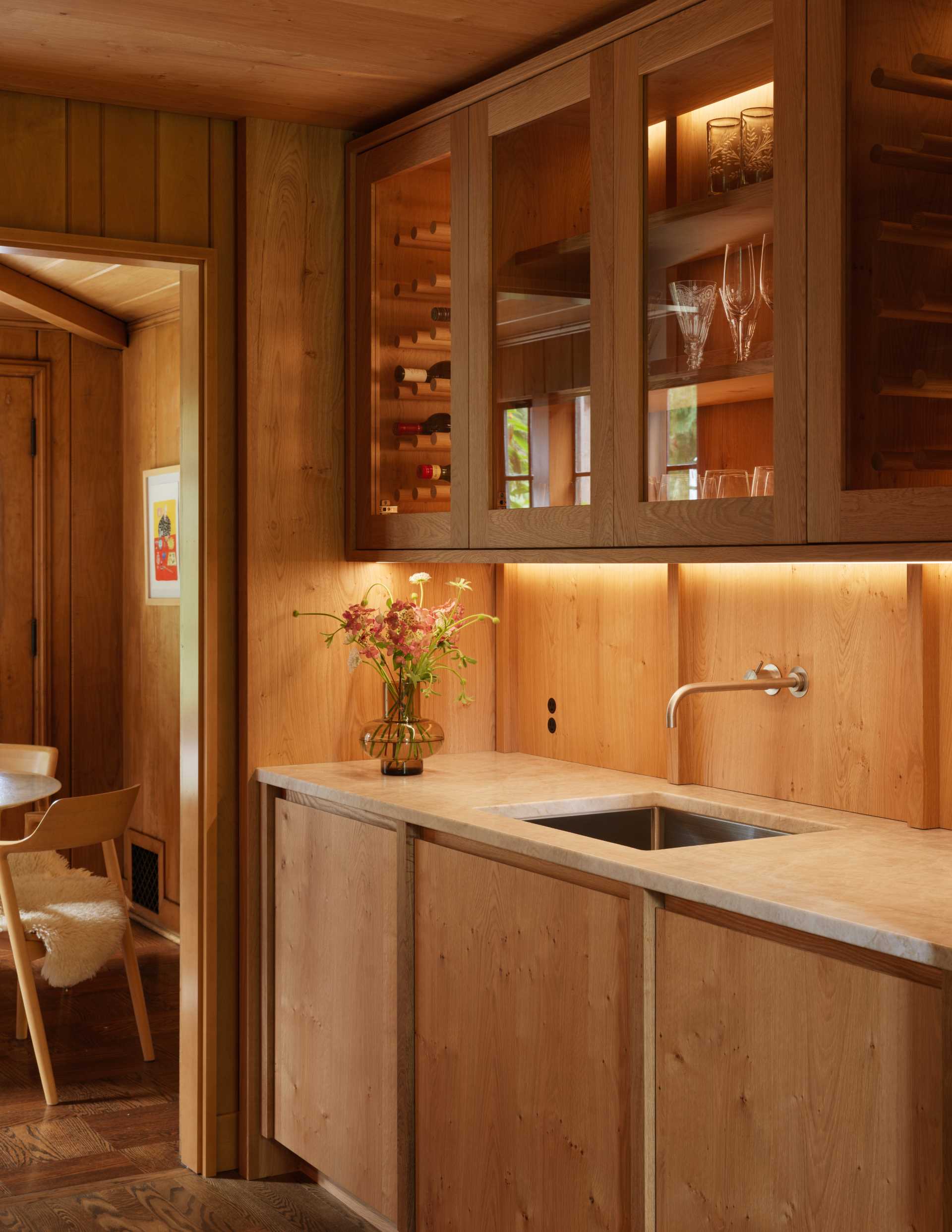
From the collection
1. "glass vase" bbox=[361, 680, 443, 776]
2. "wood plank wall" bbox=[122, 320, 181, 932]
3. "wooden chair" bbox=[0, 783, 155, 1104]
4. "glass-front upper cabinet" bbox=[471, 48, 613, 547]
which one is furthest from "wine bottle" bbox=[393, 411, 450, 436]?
"wood plank wall" bbox=[122, 320, 181, 932]

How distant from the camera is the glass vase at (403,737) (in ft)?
10.0

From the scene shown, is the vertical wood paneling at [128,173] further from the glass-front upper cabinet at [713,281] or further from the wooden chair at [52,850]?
the wooden chair at [52,850]

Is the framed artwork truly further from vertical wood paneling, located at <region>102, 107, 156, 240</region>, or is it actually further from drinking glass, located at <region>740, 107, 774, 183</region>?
drinking glass, located at <region>740, 107, 774, 183</region>

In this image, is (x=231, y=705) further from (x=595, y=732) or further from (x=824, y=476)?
(x=824, y=476)

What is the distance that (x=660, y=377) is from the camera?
8.00 feet

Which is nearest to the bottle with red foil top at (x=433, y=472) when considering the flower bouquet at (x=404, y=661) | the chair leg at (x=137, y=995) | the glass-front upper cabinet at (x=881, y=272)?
the flower bouquet at (x=404, y=661)

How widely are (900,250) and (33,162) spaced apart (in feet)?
6.38

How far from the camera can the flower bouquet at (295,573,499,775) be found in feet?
10.1

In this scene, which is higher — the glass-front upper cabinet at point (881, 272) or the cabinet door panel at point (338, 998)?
the glass-front upper cabinet at point (881, 272)

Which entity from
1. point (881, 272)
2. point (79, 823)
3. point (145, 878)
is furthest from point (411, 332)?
point (145, 878)

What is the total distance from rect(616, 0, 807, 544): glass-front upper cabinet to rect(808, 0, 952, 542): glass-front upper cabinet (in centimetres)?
5

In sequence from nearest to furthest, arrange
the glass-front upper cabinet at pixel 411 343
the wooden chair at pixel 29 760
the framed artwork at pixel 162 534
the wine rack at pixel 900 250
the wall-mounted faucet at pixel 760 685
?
the wine rack at pixel 900 250 → the wall-mounted faucet at pixel 760 685 → the glass-front upper cabinet at pixel 411 343 → the wooden chair at pixel 29 760 → the framed artwork at pixel 162 534

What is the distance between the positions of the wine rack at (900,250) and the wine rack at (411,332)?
1.12 meters

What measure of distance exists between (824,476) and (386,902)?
124 cm
